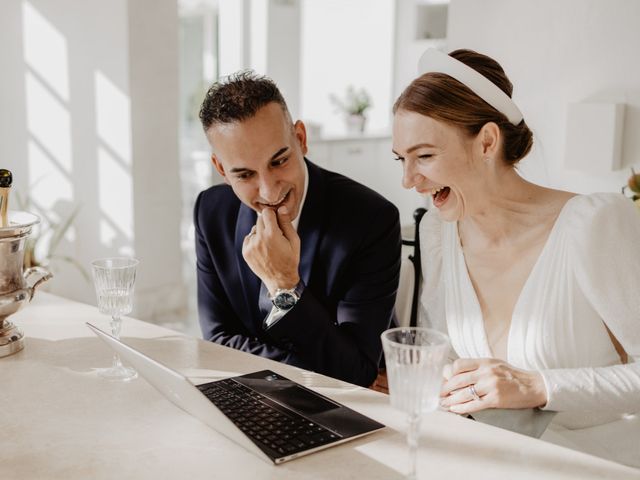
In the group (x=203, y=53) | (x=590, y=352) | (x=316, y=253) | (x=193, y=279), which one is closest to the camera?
(x=590, y=352)

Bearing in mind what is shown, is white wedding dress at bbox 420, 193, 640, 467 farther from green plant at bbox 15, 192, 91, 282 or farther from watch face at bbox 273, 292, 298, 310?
green plant at bbox 15, 192, 91, 282

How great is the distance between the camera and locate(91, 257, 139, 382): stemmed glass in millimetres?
1433

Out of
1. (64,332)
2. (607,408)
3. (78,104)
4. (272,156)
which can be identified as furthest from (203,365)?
(78,104)

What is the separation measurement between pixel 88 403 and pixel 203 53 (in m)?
6.69

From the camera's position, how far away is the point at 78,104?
171 inches

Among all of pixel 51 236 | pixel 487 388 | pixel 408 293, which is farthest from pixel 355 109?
pixel 487 388

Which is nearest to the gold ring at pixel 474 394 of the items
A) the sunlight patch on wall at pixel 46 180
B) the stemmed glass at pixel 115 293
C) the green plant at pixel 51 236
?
the stemmed glass at pixel 115 293

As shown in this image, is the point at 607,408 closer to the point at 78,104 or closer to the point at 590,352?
the point at 590,352

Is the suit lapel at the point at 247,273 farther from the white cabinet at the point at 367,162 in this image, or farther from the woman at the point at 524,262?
the white cabinet at the point at 367,162

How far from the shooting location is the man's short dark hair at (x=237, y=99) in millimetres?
1780

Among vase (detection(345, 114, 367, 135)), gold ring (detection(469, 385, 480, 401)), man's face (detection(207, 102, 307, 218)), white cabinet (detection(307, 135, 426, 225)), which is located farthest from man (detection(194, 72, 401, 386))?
vase (detection(345, 114, 367, 135))

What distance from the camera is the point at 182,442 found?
1142mm

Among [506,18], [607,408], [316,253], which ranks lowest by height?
[607,408]

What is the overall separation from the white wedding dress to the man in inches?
10.8
